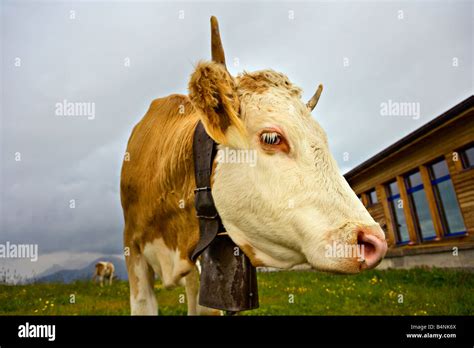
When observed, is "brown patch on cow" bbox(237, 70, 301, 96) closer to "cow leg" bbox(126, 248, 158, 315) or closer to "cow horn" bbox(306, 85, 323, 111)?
"cow horn" bbox(306, 85, 323, 111)

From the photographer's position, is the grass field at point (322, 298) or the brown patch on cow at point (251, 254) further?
the grass field at point (322, 298)

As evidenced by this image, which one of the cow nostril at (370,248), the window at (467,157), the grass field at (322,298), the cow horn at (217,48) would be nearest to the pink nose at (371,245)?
the cow nostril at (370,248)

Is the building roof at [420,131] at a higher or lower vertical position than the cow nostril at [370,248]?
higher

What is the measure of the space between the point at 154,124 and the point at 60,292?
657 cm

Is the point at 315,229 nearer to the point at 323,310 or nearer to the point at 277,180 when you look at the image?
the point at 277,180

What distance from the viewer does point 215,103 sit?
2223 millimetres

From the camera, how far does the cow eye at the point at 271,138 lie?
7.02ft

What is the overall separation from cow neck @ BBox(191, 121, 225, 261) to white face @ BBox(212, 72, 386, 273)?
7 centimetres

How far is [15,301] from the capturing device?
6.67 m

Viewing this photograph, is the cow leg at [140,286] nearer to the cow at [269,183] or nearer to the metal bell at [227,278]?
the cow at [269,183]

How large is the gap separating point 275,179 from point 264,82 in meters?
0.75

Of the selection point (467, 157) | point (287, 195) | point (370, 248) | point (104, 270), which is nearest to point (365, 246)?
point (370, 248)

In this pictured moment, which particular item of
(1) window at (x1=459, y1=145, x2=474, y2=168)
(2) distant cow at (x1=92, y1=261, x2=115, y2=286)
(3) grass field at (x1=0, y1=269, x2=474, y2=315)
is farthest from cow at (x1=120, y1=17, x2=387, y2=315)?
(2) distant cow at (x1=92, y1=261, x2=115, y2=286)
